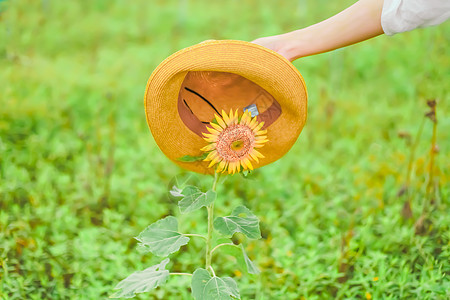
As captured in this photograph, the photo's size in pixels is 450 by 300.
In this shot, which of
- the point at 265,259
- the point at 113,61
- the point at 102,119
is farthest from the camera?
the point at 113,61

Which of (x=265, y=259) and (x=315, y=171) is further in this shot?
(x=315, y=171)

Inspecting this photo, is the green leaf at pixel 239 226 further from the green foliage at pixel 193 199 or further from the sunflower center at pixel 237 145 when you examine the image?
the sunflower center at pixel 237 145

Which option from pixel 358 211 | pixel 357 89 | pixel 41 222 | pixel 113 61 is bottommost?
pixel 358 211

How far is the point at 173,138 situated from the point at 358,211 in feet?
4.06

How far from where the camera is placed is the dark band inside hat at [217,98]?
1.45 metres

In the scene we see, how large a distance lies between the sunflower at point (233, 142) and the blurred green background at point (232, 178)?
77cm

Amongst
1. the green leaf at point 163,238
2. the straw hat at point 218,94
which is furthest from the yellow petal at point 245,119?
the green leaf at point 163,238

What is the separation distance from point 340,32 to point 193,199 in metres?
0.70

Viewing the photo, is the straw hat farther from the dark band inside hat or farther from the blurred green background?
the blurred green background

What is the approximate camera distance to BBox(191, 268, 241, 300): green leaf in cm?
139

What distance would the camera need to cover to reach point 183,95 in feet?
4.86

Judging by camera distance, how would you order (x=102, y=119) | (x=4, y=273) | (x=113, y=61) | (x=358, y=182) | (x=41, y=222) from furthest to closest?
(x=113, y=61) < (x=102, y=119) < (x=358, y=182) < (x=41, y=222) < (x=4, y=273)

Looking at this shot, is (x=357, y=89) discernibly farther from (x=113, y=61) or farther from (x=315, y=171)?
(x=113, y=61)

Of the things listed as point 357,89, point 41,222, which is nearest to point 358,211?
point 41,222
